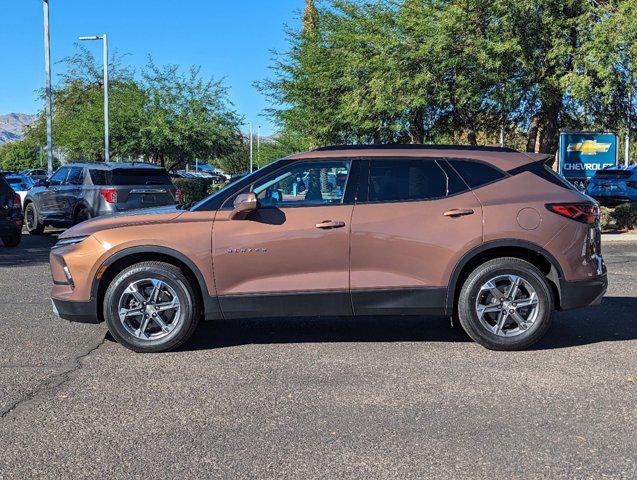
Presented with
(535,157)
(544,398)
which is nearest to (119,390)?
(544,398)

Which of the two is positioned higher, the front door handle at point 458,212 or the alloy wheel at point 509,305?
the front door handle at point 458,212

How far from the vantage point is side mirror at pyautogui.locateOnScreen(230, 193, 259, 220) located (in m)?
5.81

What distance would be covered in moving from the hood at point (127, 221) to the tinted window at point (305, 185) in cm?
78

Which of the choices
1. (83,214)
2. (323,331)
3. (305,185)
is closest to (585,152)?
(83,214)

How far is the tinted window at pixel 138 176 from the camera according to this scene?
14.8m

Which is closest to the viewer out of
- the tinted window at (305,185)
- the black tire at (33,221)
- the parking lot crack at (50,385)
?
the parking lot crack at (50,385)

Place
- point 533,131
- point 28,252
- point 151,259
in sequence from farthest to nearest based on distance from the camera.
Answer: point 533,131, point 28,252, point 151,259

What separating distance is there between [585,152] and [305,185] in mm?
17694

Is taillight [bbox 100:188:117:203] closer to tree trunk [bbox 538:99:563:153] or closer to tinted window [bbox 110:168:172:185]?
tinted window [bbox 110:168:172:185]

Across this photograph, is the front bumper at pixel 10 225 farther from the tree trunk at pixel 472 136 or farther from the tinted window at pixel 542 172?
the tree trunk at pixel 472 136

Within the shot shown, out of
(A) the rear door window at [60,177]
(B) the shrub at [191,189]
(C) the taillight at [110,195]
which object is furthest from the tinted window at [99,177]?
(B) the shrub at [191,189]

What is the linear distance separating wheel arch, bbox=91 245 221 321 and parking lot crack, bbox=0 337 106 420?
462 millimetres

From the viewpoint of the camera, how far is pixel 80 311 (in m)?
5.99

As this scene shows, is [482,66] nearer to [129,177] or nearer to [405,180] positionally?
[129,177]
